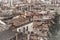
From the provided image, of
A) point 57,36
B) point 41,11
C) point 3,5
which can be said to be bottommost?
point 57,36

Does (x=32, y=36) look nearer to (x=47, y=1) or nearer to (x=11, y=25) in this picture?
(x=11, y=25)

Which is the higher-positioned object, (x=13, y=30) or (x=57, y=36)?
(x=13, y=30)

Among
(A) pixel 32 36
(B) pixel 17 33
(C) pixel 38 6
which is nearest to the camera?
(B) pixel 17 33

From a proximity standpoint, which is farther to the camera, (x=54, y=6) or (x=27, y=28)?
(x=54, y=6)

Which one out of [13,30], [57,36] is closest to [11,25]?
[13,30]

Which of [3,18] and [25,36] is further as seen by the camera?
[3,18]

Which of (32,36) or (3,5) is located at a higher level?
(3,5)

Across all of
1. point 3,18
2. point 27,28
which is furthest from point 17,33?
point 3,18

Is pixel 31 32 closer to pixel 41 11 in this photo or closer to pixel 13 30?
pixel 13 30

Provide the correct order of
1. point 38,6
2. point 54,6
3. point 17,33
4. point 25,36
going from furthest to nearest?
point 54,6 → point 38,6 → point 25,36 → point 17,33
